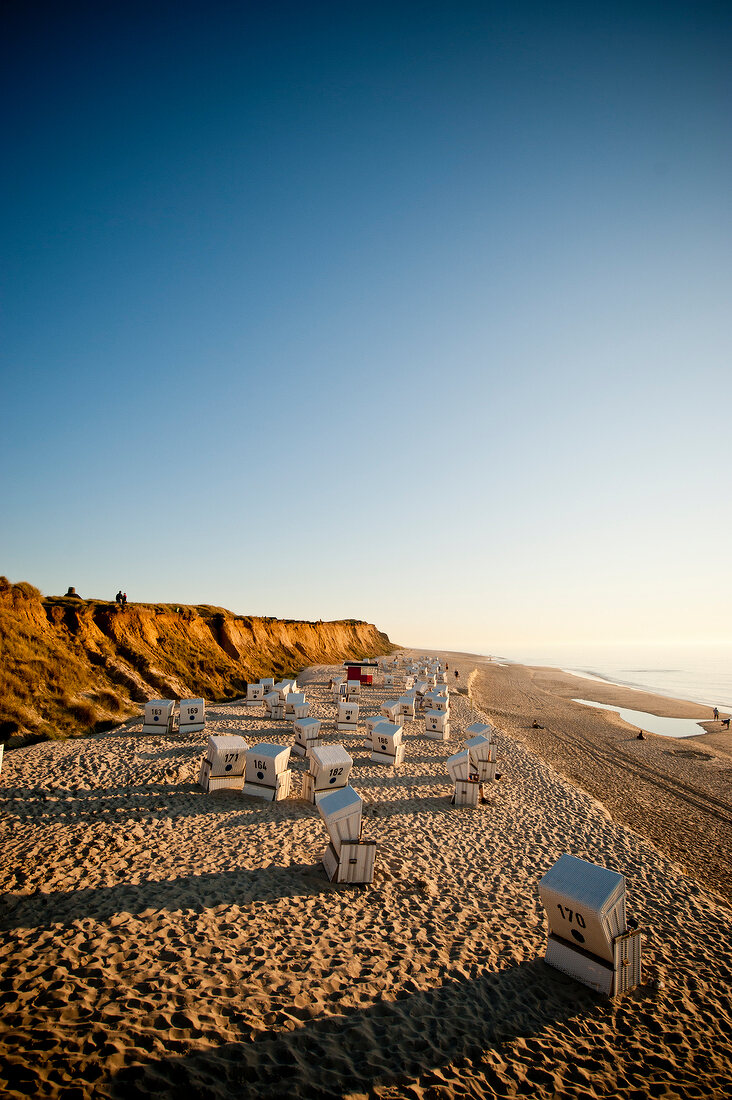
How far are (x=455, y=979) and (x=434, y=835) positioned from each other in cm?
596

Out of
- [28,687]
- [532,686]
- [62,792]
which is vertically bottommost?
[532,686]

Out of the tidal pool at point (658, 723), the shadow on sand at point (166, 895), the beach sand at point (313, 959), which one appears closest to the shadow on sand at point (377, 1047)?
the beach sand at point (313, 959)

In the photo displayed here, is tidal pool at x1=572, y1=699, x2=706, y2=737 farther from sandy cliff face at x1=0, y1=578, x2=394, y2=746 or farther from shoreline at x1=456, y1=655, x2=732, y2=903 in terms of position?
sandy cliff face at x1=0, y1=578, x2=394, y2=746

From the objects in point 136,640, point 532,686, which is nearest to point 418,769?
point 136,640

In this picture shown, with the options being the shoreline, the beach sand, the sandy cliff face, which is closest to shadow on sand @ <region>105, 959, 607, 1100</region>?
the beach sand

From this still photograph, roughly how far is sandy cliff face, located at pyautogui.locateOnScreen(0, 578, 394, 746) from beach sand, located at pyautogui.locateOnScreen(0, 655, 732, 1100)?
6280 mm

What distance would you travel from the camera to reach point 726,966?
8.93m

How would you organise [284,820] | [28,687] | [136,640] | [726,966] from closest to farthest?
1. [726,966]
2. [284,820]
3. [28,687]
4. [136,640]

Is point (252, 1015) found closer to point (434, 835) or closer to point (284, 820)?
point (284, 820)

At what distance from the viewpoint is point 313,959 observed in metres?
7.57

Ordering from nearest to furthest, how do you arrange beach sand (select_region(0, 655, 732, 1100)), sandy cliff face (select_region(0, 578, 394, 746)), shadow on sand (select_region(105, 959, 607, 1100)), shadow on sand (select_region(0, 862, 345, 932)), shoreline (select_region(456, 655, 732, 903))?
shadow on sand (select_region(105, 959, 607, 1100)) < beach sand (select_region(0, 655, 732, 1100)) < shadow on sand (select_region(0, 862, 345, 932)) < shoreline (select_region(456, 655, 732, 903)) < sandy cliff face (select_region(0, 578, 394, 746))

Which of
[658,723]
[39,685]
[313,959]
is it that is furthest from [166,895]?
[658,723]

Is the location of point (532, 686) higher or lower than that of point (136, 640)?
lower

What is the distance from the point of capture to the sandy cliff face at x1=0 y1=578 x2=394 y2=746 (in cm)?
2095
